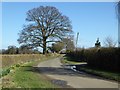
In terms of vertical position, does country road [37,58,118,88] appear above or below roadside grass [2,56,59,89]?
below

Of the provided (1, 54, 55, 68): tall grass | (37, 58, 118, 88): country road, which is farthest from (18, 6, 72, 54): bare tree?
(37, 58, 118, 88): country road

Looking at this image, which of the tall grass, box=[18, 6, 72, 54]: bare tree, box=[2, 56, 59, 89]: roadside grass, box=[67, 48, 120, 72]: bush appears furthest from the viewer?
box=[18, 6, 72, 54]: bare tree

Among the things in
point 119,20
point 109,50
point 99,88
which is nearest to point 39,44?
point 109,50

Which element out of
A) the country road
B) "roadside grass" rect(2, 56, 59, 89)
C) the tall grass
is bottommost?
the country road

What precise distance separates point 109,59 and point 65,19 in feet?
141

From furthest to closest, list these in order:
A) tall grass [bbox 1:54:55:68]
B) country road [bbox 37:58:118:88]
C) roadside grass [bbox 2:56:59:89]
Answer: tall grass [bbox 1:54:55:68] < country road [bbox 37:58:118:88] < roadside grass [bbox 2:56:59:89]

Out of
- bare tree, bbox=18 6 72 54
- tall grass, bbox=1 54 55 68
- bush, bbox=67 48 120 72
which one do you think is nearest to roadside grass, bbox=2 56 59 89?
bush, bbox=67 48 120 72

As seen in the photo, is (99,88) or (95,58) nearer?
(99,88)

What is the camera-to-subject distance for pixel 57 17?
243 feet

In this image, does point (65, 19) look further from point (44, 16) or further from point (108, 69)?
point (108, 69)

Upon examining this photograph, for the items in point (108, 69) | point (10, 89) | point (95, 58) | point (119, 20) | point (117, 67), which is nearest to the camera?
point (10, 89)

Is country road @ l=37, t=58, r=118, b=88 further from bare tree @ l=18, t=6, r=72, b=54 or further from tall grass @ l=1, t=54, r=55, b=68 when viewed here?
bare tree @ l=18, t=6, r=72, b=54

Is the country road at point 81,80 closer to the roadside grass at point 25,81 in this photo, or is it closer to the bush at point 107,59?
the roadside grass at point 25,81

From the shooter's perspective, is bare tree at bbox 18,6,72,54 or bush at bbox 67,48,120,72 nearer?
bush at bbox 67,48,120,72
